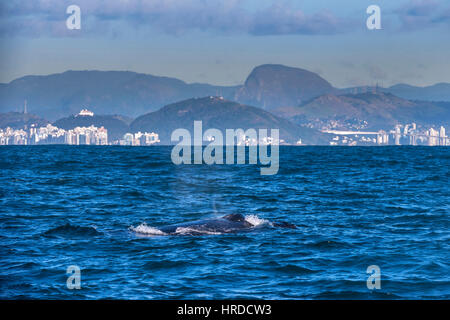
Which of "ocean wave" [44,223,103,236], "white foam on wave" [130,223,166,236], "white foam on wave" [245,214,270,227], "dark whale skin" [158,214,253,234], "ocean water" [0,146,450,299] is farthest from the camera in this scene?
"white foam on wave" [245,214,270,227]

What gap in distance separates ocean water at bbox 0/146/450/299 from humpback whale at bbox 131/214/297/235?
41 cm

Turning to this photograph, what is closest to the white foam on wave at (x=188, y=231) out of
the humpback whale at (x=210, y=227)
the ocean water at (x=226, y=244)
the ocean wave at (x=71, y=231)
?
the humpback whale at (x=210, y=227)

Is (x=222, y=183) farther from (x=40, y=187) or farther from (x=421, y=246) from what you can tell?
(x=421, y=246)

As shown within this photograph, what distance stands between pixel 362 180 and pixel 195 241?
26213 millimetres

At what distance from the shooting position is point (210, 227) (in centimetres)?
2069

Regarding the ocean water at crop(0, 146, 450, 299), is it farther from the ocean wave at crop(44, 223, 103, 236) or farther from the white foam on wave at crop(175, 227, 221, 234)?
the white foam on wave at crop(175, 227, 221, 234)

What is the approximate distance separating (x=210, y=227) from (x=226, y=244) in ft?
8.24

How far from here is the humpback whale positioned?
799 inches

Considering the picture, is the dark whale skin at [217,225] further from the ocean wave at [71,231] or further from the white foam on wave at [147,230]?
the ocean wave at [71,231]

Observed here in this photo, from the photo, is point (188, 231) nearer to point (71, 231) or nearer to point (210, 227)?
point (210, 227)

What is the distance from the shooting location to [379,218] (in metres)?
24.0

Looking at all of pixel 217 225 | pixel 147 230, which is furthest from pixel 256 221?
pixel 147 230

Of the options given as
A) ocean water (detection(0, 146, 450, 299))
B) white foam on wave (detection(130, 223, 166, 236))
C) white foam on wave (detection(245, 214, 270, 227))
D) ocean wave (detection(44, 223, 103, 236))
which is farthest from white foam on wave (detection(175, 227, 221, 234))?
ocean wave (detection(44, 223, 103, 236))
